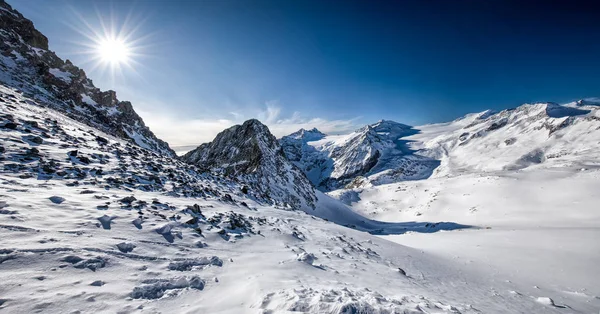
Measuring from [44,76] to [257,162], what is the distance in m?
39.7

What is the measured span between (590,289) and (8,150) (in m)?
24.9

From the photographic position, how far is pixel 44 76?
39.9 metres

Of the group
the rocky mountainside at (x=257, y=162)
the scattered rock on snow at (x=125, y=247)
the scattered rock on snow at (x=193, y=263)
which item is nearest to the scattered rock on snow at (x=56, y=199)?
the scattered rock on snow at (x=125, y=247)

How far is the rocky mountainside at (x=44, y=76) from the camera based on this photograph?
103 ft

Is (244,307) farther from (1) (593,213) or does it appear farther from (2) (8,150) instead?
(1) (593,213)

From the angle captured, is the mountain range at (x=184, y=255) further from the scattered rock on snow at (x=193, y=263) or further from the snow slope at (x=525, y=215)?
the snow slope at (x=525, y=215)

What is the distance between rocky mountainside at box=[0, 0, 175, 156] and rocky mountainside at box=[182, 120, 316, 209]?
646 inches

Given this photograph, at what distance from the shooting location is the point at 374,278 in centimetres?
Answer: 768

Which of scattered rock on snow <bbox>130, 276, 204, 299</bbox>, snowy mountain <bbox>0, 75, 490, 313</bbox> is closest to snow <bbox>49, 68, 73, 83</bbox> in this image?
snowy mountain <bbox>0, 75, 490, 313</bbox>

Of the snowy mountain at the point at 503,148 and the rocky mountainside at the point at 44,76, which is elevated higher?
the snowy mountain at the point at 503,148

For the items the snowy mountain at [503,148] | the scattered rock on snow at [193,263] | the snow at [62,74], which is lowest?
the scattered rock on snow at [193,263]

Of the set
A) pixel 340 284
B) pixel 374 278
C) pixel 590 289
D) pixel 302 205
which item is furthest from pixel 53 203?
pixel 302 205

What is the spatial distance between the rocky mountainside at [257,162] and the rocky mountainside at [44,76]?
16.4m

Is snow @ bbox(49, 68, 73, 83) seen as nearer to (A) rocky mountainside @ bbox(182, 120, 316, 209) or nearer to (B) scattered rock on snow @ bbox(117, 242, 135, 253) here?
(A) rocky mountainside @ bbox(182, 120, 316, 209)
